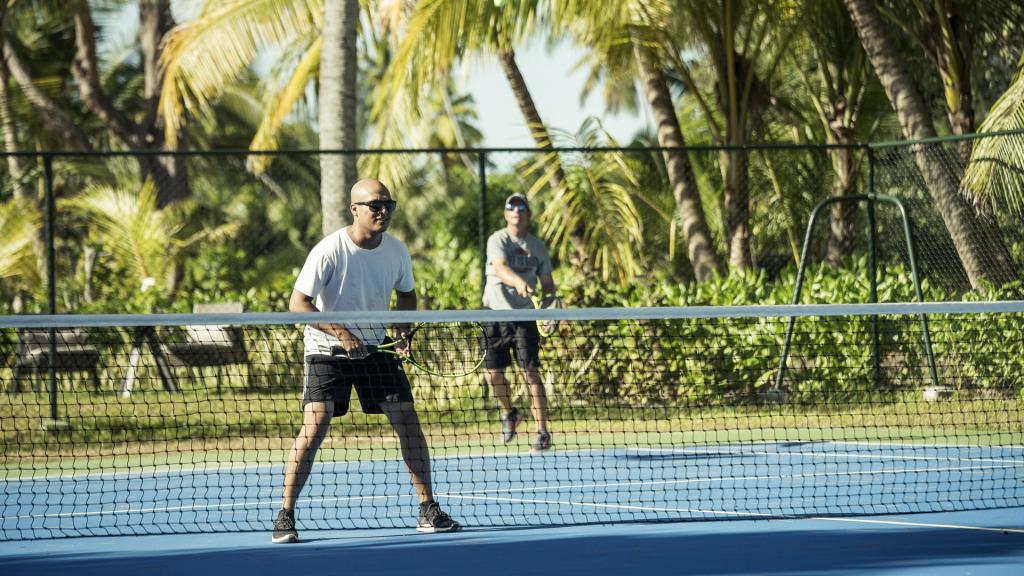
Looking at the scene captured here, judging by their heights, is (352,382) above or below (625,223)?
below

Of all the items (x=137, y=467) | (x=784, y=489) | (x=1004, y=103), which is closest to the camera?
(x=784, y=489)

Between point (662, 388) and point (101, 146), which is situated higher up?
point (101, 146)

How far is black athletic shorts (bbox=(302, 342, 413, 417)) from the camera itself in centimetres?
643

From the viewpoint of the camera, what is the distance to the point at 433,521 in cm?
654

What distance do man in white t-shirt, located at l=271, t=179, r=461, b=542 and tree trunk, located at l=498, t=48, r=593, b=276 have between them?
732cm

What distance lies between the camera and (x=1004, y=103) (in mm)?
11867

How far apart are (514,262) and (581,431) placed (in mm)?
1355

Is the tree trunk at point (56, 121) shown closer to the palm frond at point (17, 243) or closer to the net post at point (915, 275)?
the palm frond at point (17, 243)

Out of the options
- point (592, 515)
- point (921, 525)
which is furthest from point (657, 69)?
point (921, 525)

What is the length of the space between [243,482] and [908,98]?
8.05 metres

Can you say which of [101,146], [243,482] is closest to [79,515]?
[243,482]

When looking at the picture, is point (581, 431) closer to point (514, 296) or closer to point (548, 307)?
point (548, 307)

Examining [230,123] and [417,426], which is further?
[230,123]

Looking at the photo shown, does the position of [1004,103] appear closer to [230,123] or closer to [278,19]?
[278,19]
